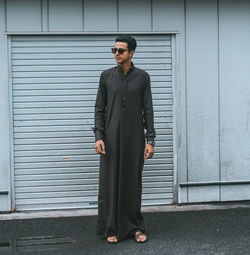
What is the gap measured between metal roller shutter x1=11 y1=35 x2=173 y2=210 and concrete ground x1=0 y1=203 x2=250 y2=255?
13.7 inches

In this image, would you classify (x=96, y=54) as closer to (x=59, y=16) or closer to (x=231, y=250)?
(x=59, y=16)

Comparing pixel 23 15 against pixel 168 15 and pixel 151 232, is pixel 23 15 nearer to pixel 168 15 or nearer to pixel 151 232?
pixel 168 15

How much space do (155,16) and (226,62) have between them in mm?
1196

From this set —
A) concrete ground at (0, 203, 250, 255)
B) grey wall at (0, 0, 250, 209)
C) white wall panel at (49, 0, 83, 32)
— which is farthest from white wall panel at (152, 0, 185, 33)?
concrete ground at (0, 203, 250, 255)

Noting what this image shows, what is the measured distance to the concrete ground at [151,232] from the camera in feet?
16.8

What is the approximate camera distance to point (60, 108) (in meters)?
6.78

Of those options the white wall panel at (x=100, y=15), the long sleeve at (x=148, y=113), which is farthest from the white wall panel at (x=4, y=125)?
the long sleeve at (x=148, y=113)

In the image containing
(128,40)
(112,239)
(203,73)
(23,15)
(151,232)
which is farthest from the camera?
(203,73)

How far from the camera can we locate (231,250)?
504 centimetres

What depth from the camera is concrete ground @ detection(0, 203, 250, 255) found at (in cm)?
511

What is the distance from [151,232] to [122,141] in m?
1.21

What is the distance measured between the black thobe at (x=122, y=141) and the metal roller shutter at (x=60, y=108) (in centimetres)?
150

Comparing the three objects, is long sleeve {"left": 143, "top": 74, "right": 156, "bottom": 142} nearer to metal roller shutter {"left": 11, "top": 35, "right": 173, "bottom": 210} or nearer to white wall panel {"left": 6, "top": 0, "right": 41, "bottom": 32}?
metal roller shutter {"left": 11, "top": 35, "right": 173, "bottom": 210}

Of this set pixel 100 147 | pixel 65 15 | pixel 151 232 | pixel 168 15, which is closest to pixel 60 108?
pixel 65 15
